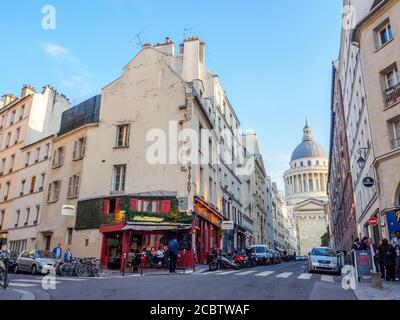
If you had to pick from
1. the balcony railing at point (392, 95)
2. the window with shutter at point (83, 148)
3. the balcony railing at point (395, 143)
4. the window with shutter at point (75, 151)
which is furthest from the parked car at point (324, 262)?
the window with shutter at point (75, 151)

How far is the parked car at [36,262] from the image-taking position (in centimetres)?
1728

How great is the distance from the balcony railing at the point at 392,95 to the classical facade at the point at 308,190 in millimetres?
96571

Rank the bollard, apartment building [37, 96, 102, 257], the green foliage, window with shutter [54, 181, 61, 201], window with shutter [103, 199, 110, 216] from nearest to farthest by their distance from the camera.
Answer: the bollard
the green foliage
window with shutter [103, 199, 110, 216]
apartment building [37, 96, 102, 257]
window with shutter [54, 181, 61, 201]

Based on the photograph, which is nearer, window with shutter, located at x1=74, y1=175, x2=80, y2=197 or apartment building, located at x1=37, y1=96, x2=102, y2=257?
apartment building, located at x1=37, y1=96, x2=102, y2=257

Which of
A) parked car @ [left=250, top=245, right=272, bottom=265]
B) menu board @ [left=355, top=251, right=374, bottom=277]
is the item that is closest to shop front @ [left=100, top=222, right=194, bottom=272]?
menu board @ [left=355, top=251, right=374, bottom=277]

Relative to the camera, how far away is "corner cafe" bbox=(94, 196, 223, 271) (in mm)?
20469

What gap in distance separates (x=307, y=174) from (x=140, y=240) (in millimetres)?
110167

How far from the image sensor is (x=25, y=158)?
32.4m

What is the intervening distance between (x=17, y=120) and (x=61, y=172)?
13.3 m

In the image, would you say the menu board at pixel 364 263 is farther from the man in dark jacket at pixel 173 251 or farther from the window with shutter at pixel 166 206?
the window with shutter at pixel 166 206

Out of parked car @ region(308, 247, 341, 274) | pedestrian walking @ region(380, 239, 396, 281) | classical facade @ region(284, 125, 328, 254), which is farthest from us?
classical facade @ region(284, 125, 328, 254)

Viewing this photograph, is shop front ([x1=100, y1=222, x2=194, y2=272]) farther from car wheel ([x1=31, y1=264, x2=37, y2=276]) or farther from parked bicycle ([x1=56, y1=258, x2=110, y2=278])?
car wheel ([x1=31, y1=264, x2=37, y2=276])

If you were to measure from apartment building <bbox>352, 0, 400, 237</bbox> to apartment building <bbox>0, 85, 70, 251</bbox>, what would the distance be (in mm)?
24523
